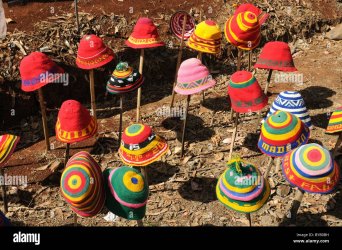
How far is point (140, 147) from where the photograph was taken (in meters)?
6.01

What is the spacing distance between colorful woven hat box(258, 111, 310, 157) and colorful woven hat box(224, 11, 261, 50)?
7.92ft

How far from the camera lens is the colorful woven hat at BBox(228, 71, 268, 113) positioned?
6617 millimetres

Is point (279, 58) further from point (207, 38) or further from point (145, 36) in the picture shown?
point (145, 36)

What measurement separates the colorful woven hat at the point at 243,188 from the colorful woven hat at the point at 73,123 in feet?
8.39

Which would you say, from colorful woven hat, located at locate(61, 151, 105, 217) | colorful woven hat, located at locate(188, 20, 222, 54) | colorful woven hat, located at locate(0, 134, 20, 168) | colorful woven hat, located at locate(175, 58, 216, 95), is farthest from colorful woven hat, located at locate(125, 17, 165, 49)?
colorful woven hat, located at locate(61, 151, 105, 217)

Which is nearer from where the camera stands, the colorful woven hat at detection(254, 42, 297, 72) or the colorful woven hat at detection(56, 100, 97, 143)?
the colorful woven hat at detection(56, 100, 97, 143)

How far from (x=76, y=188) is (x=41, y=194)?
8.44 ft

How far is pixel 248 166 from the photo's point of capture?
5.21 meters

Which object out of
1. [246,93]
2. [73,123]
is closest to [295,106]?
[246,93]

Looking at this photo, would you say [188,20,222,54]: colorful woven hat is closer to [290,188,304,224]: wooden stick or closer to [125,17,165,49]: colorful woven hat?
[125,17,165,49]: colorful woven hat

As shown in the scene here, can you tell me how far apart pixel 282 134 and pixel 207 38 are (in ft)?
9.80

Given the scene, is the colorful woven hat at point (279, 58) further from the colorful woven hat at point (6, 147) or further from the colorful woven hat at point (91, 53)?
the colorful woven hat at point (6, 147)
